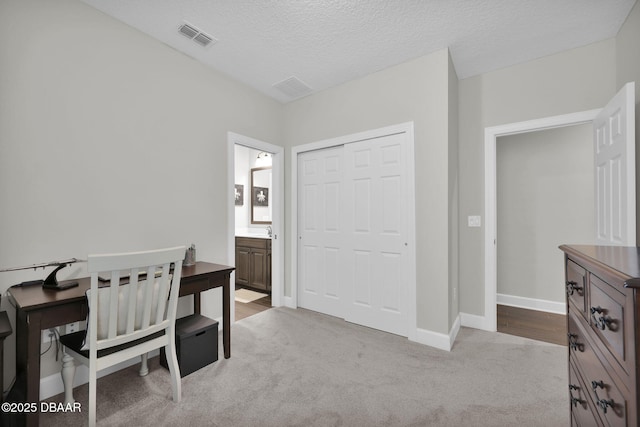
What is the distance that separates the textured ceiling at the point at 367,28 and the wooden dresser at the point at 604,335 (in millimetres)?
1946

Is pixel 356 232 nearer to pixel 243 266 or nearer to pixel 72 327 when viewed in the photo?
pixel 243 266

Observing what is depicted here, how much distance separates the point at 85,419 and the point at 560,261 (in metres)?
4.72

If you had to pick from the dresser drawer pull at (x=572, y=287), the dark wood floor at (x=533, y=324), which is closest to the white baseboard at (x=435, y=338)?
the dark wood floor at (x=533, y=324)

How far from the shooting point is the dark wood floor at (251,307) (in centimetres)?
345

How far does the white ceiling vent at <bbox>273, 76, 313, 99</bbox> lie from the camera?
10.5ft

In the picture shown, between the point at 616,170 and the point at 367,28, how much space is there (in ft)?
6.88

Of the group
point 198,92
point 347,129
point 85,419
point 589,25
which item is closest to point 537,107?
point 589,25

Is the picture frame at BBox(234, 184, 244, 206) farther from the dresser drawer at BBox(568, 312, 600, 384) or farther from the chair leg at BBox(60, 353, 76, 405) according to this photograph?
the dresser drawer at BBox(568, 312, 600, 384)

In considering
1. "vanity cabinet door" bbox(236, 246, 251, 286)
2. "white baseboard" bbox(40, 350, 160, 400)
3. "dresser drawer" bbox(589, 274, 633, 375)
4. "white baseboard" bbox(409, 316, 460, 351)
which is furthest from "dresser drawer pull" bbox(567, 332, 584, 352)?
"vanity cabinet door" bbox(236, 246, 251, 286)

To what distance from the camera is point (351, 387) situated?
200 centimetres

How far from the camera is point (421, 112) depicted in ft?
8.93

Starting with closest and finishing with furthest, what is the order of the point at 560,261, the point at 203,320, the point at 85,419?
the point at 85,419
the point at 203,320
the point at 560,261

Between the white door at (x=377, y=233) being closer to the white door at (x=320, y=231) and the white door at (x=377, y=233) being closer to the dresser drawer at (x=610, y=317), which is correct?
the white door at (x=320, y=231)

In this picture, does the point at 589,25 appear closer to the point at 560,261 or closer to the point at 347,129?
the point at 347,129
